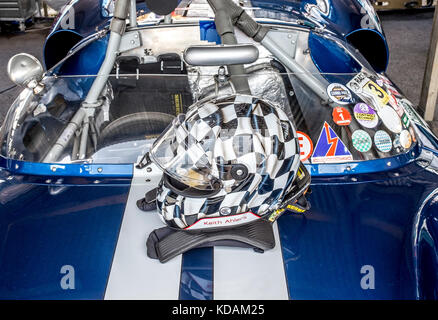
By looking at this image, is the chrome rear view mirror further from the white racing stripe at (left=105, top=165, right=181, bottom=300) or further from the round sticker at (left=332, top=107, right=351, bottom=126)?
the round sticker at (left=332, top=107, right=351, bottom=126)

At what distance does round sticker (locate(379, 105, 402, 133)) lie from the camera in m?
1.73

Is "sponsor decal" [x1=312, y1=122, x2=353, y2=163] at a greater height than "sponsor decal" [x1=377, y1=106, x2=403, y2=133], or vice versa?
"sponsor decal" [x1=377, y1=106, x2=403, y2=133]

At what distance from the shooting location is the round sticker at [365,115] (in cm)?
170

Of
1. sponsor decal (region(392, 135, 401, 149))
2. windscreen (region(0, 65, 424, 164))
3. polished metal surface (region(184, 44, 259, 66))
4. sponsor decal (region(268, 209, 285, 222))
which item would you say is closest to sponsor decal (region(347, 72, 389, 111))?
windscreen (region(0, 65, 424, 164))

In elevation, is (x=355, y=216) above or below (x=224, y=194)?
below

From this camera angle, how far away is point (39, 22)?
247 inches

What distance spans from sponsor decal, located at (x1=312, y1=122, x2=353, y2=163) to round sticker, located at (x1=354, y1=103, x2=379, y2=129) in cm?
11

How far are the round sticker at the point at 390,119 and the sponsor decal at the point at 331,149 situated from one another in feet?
0.64

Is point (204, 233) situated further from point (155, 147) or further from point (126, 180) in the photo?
point (126, 180)

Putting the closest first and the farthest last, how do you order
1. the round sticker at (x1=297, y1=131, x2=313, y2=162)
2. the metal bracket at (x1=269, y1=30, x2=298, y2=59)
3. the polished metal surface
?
the polished metal surface < the round sticker at (x1=297, y1=131, x2=313, y2=162) < the metal bracket at (x1=269, y1=30, x2=298, y2=59)

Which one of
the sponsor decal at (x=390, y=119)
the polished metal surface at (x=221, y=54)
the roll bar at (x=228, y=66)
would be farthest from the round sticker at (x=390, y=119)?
the polished metal surface at (x=221, y=54)

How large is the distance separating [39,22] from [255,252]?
5.87 metres

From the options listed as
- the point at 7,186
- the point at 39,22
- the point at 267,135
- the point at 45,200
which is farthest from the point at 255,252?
the point at 39,22

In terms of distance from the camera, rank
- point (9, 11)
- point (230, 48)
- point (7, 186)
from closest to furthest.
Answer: point (230, 48), point (7, 186), point (9, 11)
